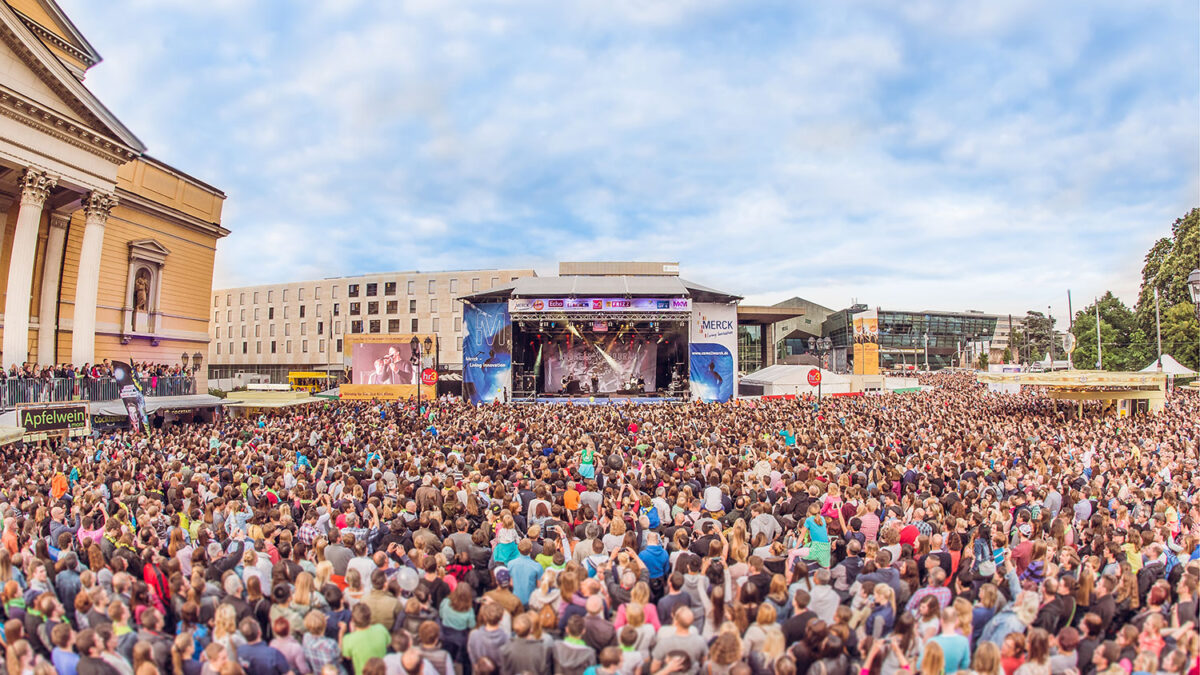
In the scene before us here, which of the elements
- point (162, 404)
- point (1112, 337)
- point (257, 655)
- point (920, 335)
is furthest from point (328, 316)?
point (920, 335)

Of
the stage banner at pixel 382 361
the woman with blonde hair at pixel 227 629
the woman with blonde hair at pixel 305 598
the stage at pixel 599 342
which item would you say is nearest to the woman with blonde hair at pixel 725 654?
the woman with blonde hair at pixel 305 598

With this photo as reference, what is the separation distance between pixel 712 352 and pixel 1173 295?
38.2 m

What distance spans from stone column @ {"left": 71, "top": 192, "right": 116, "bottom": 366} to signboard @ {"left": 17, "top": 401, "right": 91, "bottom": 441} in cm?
539

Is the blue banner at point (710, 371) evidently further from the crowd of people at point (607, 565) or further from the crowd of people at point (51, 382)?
the crowd of people at point (51, 382)

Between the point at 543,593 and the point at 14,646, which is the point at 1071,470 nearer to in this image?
the point at 543,593

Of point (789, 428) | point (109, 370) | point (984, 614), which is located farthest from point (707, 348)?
point (984, 614)

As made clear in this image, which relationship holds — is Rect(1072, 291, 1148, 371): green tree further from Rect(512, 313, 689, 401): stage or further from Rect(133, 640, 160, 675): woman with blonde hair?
Rect(133, 640, 160, 675): woman with blonde hair

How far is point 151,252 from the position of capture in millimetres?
26656

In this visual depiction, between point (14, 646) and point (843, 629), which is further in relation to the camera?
point (843, 629)

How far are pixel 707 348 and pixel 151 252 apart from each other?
86.6 ft

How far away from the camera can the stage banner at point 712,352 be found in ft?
107

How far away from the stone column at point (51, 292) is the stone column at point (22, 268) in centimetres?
302

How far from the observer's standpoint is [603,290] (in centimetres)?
3111

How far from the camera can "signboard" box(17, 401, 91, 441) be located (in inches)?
608
